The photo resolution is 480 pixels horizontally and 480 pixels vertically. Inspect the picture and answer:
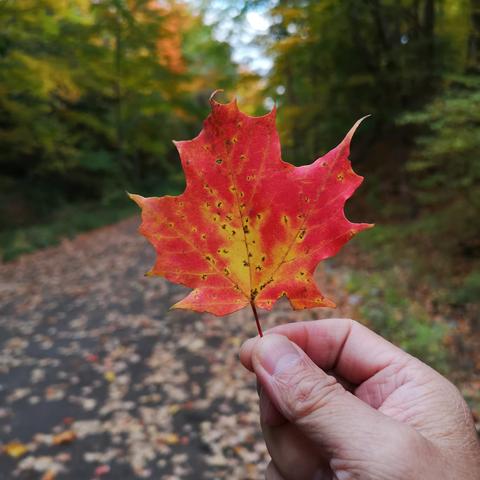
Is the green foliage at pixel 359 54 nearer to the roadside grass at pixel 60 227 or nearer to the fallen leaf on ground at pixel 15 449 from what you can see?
the roadside grass at pixel 60 227

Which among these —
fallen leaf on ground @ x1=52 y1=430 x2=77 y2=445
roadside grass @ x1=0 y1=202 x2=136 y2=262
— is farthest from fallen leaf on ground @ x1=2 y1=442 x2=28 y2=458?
roadside grass @ x1=0 y1=202 x2=136 y2=262

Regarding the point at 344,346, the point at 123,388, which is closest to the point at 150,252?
the point at 123,388

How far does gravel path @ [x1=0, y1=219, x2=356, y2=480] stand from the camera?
10.7ft

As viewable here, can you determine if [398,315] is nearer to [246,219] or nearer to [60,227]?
[246,219]

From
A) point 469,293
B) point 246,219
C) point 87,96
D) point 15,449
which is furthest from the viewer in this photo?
point 87,96

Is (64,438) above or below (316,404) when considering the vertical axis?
below

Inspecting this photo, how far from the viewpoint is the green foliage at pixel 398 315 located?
12.3ft

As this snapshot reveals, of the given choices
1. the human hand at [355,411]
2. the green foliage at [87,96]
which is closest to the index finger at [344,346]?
the human hand at [355,411]

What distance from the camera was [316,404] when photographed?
3.60 ft

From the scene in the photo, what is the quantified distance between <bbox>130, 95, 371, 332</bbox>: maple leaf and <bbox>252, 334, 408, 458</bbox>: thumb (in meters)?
0.26

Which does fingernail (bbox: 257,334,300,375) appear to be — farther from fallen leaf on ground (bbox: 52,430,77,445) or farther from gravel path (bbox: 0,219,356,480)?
fallen leaf on ground (bbox: 52,430,77,445)

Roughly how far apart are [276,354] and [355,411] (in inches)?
10.0

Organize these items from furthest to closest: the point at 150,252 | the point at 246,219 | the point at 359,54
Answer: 1. the point at 150,252
2. the point at 359,54
3. the point at 246,219

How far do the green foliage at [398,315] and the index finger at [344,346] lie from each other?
8.20 ft
